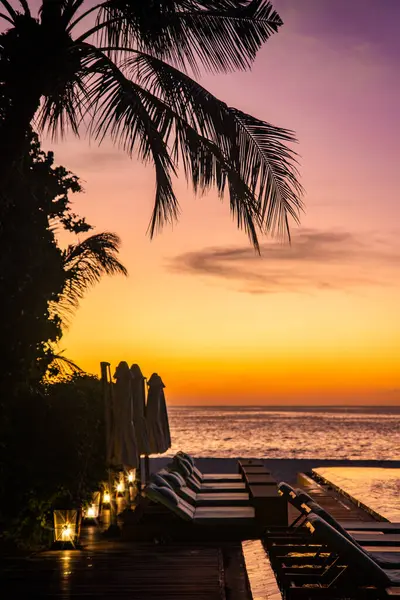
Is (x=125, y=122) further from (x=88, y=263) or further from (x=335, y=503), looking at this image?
(x=88, y=263)

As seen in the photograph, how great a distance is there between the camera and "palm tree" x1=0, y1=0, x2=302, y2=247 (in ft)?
19.1

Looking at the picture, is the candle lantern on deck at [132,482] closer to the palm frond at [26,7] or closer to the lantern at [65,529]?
the lantern at [65,529]

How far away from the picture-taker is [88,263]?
15.7 metres

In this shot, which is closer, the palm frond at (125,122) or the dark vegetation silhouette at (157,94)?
the dark vegetation silhouette at (157,94)

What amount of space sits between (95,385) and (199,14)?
21.6ft

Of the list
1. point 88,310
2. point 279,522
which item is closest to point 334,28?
point 279,522

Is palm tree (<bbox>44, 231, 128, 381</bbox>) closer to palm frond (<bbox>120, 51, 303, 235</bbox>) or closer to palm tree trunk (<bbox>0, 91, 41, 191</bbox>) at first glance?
palm frond (<bbox>120, 51, 303, 235</bbox>)

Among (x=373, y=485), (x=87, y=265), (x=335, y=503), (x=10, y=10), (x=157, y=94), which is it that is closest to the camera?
(x=10, y=10)

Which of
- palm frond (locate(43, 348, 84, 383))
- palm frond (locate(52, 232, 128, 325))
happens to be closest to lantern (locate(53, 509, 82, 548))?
palm frond (locate(43, 348, 84, 383))

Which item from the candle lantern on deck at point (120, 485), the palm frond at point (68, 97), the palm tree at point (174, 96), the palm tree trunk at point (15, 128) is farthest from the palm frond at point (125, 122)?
the candle lantern on deck at point (120, 485)

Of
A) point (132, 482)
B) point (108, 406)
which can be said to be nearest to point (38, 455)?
point (108, 406)

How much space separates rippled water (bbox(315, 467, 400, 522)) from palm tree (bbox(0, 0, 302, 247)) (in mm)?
6355

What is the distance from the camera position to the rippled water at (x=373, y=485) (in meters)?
12.1

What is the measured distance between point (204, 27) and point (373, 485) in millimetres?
11152
